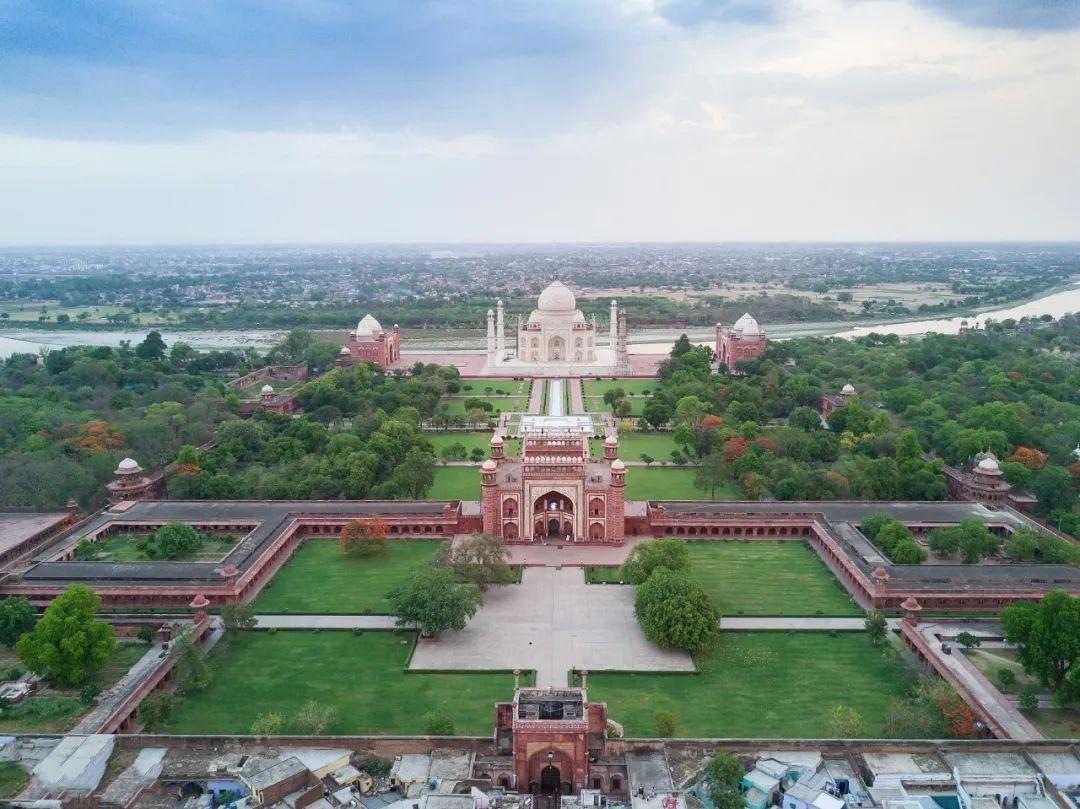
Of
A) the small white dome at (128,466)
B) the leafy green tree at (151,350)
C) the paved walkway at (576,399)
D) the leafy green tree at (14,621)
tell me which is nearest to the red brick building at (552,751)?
the leafy green tree at (14,621)

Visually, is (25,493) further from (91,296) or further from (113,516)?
(91,296)

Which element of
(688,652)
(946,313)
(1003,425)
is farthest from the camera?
(946,313)

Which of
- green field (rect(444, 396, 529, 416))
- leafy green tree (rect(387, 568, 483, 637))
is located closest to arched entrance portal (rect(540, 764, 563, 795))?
leafy green tree (rect(387, 568, 483, 637))

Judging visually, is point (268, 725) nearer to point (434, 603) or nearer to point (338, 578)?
point (434, 603)

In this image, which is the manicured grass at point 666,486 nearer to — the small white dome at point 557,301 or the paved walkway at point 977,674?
the paved walkway at point 977,674

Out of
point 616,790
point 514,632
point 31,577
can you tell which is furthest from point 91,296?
point 616,790
